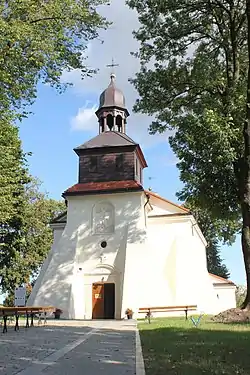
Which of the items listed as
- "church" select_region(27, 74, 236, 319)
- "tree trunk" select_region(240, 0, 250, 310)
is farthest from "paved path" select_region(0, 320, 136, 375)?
"church" select_region(27, 74, 236, 319)

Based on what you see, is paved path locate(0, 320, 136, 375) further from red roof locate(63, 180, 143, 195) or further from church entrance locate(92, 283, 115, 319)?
red roof locate(63, 180, 143, 195)

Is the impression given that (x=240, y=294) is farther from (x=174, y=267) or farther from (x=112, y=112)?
(x=112, y=112)

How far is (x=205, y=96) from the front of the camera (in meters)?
20.6

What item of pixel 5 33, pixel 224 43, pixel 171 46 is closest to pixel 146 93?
pixel 171 46

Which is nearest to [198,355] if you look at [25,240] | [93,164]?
[93,164]

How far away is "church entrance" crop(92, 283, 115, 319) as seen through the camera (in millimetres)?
29594

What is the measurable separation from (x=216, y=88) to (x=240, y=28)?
2692mm

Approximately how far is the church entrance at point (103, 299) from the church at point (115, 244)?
0.21ft

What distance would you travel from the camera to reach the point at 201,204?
20641 millimetres

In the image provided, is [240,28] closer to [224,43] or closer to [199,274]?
[224,43]

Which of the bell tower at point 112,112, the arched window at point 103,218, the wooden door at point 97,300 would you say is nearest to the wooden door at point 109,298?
the wooden door at point 97,300

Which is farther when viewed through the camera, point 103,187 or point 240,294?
point 240,294

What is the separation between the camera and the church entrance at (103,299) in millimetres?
29594

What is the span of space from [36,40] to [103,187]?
17.6 metres
